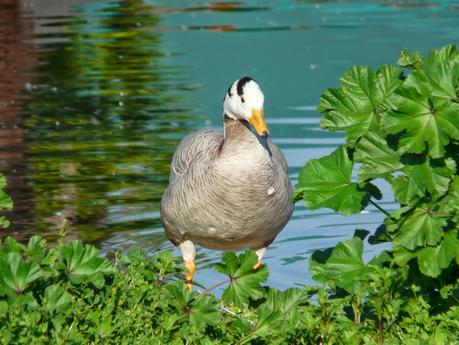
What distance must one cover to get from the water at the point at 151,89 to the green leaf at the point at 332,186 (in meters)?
1.65

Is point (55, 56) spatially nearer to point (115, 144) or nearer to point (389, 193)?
point (115, 144)

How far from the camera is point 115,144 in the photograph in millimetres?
13906

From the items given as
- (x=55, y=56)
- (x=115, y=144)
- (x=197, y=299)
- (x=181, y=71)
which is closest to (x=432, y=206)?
(x=197, y=299)

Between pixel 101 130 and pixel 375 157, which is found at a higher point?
pixel 375 157

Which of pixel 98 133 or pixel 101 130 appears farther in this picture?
pixel 101 130

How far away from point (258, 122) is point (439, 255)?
7.33ft

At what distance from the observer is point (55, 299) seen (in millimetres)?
5754

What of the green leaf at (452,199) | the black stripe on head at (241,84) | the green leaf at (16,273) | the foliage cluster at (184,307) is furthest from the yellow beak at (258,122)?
the green leaf at (16,273)

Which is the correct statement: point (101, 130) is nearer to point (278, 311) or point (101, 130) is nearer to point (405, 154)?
point (405, 154)

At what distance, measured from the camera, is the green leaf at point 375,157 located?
6138 mm

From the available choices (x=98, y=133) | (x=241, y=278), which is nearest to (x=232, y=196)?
(x=241, y=278)

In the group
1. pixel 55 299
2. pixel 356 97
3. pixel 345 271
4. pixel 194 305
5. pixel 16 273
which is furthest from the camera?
pixel 356 97

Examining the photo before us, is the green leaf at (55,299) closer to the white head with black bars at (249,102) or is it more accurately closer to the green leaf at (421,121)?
the green leaf at (421,121)

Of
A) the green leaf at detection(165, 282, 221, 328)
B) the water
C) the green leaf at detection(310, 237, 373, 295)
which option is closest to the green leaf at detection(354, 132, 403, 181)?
the green leaf at detection(310, 237, 373, 295)
